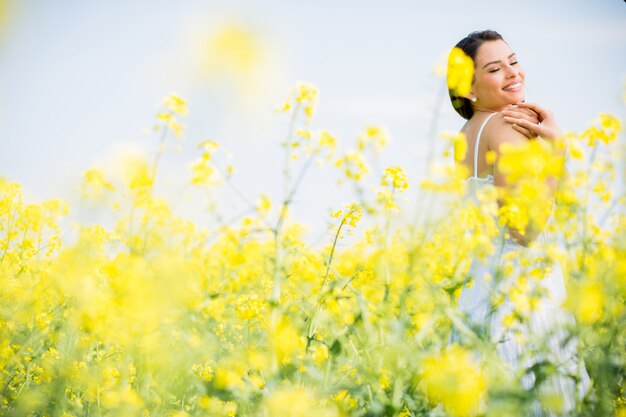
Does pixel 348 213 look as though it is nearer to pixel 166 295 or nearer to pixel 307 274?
pixel 307 274

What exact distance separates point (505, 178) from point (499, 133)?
0.16m

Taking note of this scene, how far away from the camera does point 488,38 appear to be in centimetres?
220

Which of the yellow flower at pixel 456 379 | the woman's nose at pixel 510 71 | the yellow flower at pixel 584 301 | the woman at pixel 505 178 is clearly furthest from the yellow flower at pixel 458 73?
the yellow flower at pixel 456 379

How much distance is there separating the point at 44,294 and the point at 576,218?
91.2 inches

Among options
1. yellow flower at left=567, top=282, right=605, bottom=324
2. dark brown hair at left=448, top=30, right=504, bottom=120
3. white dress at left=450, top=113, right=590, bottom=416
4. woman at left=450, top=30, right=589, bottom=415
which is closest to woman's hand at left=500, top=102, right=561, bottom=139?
woman at left=450, top=30, right=589, bottom=415

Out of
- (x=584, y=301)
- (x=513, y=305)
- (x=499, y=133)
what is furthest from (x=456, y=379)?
(x=499, y=133)

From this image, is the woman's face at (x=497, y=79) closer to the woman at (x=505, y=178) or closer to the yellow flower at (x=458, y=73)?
the woman at (x=505, y=178)

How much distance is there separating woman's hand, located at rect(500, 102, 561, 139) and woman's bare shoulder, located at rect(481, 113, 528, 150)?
0.02 m

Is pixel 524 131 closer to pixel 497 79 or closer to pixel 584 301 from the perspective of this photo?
pixel 497 79

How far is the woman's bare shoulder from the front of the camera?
6.16 feet

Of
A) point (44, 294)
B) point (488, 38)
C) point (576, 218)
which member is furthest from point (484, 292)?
point (44, 294)

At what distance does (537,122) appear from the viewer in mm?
1944

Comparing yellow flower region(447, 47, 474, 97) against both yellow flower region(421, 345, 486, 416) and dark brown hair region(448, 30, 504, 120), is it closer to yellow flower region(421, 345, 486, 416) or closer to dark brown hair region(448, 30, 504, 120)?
dark brown hair region(448, 30, 504, 120)

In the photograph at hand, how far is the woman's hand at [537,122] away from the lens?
5.98 feet
